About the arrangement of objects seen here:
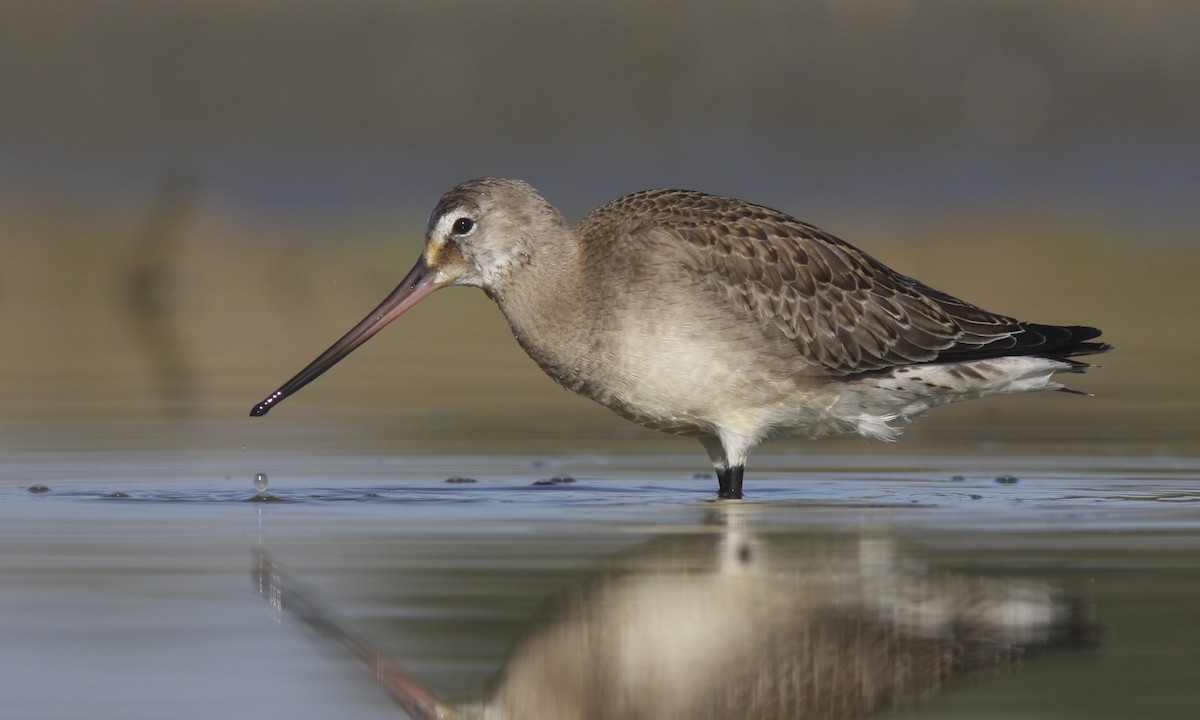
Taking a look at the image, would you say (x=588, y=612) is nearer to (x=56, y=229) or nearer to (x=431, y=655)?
(x=431, y=655)

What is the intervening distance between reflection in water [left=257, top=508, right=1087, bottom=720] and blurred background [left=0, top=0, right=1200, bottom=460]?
9.70 metres

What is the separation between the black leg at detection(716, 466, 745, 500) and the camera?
8914 mm

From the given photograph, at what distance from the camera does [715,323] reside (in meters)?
9.03

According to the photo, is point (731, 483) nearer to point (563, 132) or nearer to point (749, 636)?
point (749, 636)

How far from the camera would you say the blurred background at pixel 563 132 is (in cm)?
1906

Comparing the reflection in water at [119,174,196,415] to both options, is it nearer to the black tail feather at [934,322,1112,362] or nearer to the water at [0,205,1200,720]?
the water at [0,205,1200,720]

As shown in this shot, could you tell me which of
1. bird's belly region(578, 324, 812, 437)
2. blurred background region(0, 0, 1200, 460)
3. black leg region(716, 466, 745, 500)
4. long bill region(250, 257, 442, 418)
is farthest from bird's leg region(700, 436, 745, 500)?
blurred background region(0, 0, 1200, 460)

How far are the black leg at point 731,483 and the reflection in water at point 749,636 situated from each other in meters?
1.66

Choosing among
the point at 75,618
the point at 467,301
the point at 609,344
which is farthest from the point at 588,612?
the point at 467,301

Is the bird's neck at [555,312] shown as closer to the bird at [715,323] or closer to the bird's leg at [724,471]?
the bird at [715,323]

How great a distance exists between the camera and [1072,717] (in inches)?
202

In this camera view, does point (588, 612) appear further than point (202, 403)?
No

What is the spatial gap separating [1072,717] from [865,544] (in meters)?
2.27

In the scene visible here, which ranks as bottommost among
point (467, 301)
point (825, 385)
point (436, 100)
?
point (825, 385)
